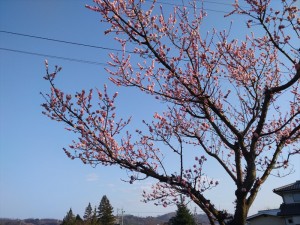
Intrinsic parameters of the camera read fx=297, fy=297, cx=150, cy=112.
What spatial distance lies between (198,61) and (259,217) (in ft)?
67.8

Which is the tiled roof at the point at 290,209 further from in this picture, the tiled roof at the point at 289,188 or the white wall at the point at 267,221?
the tiled roof at the point at 289,188

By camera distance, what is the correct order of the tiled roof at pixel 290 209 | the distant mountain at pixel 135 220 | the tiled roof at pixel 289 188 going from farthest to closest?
1. the distant mountain at pixel 135 220
2. the tiled roof at pixel 289 188
3. the tiled roof at pixel 290 209

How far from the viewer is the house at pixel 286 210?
809 inches

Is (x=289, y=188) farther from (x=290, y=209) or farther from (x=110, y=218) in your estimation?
(x=110, y=218)

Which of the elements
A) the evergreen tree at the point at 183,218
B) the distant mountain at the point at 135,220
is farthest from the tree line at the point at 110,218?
the distant mountain at the point at 135,220

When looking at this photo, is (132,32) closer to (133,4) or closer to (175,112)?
(133,4)

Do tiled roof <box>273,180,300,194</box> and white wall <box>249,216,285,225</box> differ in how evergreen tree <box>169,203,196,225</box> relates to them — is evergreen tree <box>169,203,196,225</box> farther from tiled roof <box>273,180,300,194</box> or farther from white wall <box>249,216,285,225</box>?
tiled roof <box>273,180,300,194</box>

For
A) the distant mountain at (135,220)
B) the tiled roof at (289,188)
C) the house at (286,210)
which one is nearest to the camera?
the house at (286,210)

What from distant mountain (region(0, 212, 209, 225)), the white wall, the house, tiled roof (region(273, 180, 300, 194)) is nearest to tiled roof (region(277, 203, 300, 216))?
the house

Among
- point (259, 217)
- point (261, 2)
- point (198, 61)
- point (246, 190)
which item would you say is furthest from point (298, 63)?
point (259, 217)

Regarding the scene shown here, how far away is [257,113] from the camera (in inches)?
241

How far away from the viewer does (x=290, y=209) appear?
2108 cm

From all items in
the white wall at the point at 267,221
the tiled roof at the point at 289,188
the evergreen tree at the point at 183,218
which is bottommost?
the white wall at the point at 267,221

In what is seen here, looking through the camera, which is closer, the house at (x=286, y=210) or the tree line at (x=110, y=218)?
the house at (x=286, y=210)
